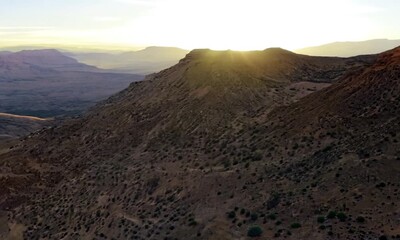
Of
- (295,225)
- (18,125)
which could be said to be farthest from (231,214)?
(18,125)

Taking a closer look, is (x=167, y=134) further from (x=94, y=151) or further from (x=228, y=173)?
(x=228, y=173)

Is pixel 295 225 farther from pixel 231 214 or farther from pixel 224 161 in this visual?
pixel 224 161

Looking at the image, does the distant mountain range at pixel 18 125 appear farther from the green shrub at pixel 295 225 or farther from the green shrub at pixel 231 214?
the green shrub at pixel 295 225

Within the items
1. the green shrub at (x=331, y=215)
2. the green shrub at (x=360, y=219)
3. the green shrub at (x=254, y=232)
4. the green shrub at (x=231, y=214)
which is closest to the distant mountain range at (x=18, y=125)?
the green shrub at (x=231, y=214)

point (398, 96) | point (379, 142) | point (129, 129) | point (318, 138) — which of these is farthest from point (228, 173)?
point (129, 129)

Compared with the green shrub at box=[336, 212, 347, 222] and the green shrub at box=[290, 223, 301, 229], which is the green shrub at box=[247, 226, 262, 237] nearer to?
the green shrub at box=[290, 223, 301, 229]

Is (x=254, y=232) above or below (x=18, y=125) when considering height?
above

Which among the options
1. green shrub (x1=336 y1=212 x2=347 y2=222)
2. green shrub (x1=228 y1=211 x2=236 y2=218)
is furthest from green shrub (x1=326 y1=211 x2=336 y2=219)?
green shrub (x1=228 y1=211 x2=236 y2=218)
